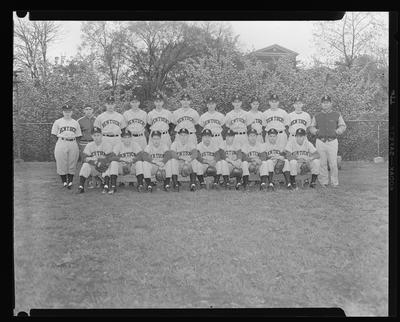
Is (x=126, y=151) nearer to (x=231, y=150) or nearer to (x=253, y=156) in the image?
(x=231, y=150)

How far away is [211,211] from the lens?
15.2 feet

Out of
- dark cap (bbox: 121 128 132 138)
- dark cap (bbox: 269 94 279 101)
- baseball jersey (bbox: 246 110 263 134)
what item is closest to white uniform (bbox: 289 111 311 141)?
dark cap (bbox: 269 94 279 101)

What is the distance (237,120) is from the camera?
497 centimetres

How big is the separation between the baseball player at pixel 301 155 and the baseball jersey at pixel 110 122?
6.24ft

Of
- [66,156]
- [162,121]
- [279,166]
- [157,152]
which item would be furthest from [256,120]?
[66,156]

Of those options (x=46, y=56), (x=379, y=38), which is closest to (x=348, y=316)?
(x=379, y=38)

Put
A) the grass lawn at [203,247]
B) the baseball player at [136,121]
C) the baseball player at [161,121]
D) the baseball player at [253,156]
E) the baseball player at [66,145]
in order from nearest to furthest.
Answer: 1. the grass lawn at [203,247]
2. the baseball player at [66,145]
3. the baseball player at [136,121]
4. the baseball player at [161,121]
5. the baseball player at [253,156]

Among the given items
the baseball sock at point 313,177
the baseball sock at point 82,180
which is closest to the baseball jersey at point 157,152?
the baseball sock at point 82,180

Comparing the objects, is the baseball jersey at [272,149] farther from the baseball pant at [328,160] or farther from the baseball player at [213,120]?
the baseball player at [213,120]

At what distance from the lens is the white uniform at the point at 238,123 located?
4934 millimetres

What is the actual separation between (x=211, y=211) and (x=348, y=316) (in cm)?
164

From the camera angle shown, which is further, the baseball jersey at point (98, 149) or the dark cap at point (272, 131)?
the dark cap at point (272, 131)

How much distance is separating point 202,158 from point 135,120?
88 centimetres

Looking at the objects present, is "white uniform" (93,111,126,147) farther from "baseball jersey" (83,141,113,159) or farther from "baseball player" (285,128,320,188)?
"baseball player" (285,128,320,188)
